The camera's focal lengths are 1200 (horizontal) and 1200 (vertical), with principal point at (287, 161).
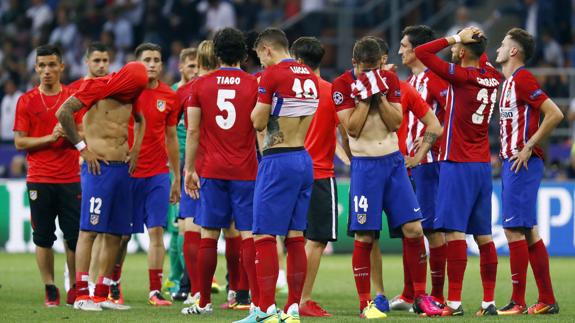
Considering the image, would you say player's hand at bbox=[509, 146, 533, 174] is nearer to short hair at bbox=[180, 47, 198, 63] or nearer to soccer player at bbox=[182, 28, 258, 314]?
soccer player at bbox=[182, 28, 258, 314]

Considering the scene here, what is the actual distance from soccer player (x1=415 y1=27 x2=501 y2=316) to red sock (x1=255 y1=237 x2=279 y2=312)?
1868 millimetres

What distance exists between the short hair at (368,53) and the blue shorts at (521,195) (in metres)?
1.77

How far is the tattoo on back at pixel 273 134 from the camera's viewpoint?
10.1m

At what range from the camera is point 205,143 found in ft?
36.0

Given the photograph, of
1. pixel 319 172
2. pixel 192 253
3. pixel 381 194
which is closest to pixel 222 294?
pixel 192 253

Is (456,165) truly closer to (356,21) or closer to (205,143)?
(205,143)

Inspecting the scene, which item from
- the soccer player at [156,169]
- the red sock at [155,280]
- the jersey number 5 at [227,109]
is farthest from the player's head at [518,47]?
the red sock at [155,280]

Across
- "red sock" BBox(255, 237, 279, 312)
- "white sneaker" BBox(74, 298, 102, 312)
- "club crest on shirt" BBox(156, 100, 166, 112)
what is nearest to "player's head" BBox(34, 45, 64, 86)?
"club crest on shirt" BBox(156, 100, 166, 112)

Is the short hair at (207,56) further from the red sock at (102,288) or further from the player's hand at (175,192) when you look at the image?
the red sock at (102,288)

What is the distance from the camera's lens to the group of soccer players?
10.2 meters

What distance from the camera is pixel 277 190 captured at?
33.0 feet

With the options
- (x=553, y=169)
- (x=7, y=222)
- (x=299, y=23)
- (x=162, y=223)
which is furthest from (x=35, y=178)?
(x=299, y=23)

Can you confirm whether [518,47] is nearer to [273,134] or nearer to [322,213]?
[322,213]

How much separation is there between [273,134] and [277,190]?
1.56 feet
